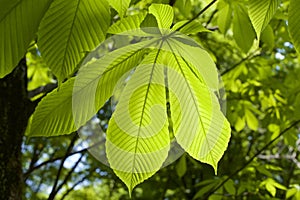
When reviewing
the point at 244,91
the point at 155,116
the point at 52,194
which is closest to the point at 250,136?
the point at 244,91

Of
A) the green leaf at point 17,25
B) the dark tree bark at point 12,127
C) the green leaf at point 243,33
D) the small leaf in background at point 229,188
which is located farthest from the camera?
the small leaf in background at point 229,188

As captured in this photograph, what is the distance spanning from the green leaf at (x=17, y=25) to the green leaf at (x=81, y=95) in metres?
0.08

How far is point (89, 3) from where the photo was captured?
0.40 meters

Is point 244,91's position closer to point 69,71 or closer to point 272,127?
point 272,127

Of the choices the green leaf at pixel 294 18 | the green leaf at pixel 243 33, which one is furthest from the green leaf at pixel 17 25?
the green leaf at pixel 243 33

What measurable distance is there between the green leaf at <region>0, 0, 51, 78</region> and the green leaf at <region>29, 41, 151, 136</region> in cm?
8

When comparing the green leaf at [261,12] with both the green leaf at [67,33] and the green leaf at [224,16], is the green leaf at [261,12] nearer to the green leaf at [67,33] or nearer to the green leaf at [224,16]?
the green leaf at [67,33]

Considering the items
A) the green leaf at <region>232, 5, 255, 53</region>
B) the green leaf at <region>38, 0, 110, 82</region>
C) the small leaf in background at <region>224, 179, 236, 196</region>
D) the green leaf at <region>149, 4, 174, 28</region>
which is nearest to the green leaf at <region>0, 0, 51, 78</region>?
the green leaf at <region>38, 0, 110, 82</region>

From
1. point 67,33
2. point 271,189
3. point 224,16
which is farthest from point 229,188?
→ point 67,33

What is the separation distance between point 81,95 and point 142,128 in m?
0.08

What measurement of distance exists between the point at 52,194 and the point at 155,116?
55 centimetres

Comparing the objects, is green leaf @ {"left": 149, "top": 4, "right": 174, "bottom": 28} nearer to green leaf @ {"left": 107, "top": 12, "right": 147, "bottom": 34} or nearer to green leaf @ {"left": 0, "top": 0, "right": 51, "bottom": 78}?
green leaf @ {"left": 107, "top": 12, "right": 147, "bottom": 34}

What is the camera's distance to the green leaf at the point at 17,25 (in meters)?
0.38

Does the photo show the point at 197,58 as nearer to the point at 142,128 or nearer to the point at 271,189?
the point at 142,128
